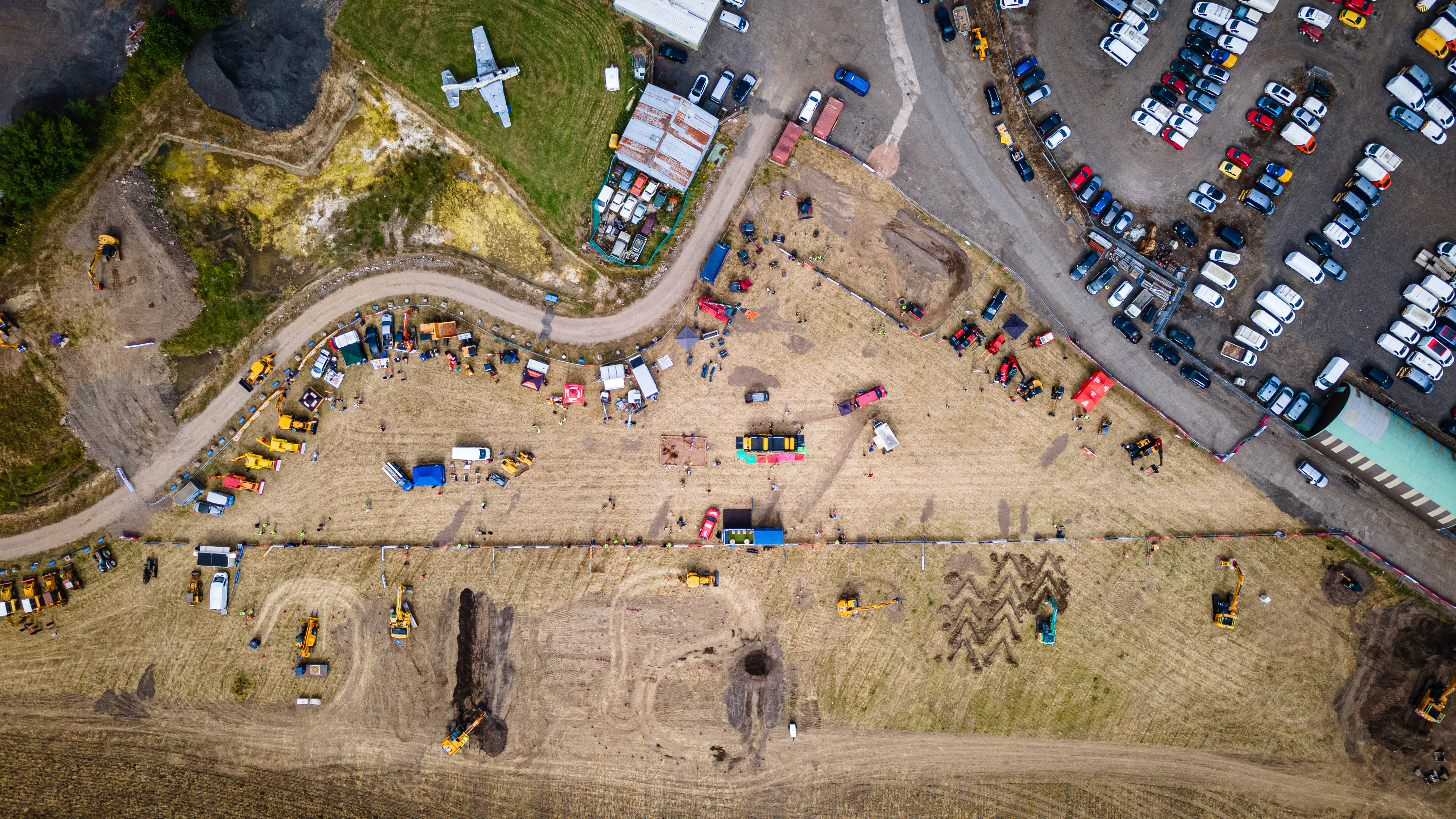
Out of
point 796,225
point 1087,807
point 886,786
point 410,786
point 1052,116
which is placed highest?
point 1052,116

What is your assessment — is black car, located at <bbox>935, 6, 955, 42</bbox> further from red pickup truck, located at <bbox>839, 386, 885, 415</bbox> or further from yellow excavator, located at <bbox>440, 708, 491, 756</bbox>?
yellow excavator, located at <bbox>440, 708, 491, 756</bbox>

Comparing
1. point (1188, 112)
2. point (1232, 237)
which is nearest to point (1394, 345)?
point (1232, 237)

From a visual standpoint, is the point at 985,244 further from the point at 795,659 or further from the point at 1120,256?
the point at 795,659

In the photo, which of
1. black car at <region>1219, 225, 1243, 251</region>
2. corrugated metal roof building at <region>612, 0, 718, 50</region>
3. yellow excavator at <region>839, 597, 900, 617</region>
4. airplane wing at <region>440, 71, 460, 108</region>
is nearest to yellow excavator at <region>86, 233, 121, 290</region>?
airplane wing at <region>440, 71, 460, 108</region>

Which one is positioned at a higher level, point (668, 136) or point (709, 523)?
point (668, 136)

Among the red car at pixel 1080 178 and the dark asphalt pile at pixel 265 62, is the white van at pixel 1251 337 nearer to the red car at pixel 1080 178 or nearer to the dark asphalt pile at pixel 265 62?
the red car at pixel 1080 178

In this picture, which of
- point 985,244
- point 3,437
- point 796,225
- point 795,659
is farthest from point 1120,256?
point 3,437

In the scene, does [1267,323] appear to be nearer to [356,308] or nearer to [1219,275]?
[1219,275]
